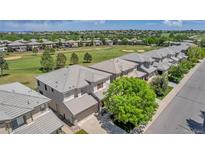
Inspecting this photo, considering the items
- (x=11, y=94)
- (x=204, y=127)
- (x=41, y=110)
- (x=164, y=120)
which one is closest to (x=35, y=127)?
(x=41, y=110)

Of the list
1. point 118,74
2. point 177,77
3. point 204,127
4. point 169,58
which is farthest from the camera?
point 169,58

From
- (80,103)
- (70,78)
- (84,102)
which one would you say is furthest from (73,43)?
(80,103)

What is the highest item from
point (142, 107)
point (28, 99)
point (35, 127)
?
point (28, 99)

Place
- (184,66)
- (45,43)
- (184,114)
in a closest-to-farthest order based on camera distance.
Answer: (184,114)
(184,66)
(45,43)

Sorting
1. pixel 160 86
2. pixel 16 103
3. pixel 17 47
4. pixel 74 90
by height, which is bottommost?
pixel 160 86

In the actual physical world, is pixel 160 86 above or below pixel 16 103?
below

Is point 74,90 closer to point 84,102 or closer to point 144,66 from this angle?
point 84,102

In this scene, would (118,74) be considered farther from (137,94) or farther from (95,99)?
(137,94)
